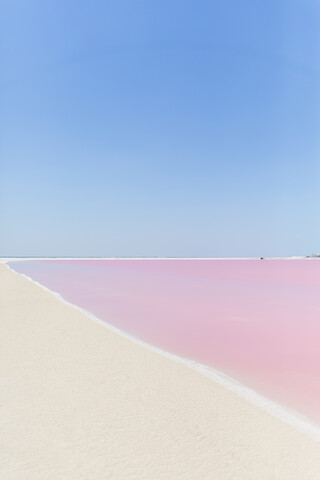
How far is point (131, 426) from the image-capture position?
10.0 ft

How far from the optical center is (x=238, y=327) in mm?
8195

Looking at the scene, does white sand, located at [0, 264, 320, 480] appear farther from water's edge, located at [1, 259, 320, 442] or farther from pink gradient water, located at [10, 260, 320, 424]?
pink gradient water, located at [10, 260, 320, 424]

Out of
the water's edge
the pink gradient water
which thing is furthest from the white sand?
the pink gradient water

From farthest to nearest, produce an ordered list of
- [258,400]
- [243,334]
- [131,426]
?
[243,334]
[258,400]
[131,426]

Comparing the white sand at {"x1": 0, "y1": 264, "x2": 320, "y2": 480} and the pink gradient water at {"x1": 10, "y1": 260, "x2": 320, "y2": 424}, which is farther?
the pink gradient water at {"x1": 10, "y1": 260, "x2": 320, "y2": 424}

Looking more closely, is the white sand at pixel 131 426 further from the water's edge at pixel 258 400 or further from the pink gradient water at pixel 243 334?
the pink gradient water at pixel 243 334

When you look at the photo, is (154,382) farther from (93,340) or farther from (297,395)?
(93,340)

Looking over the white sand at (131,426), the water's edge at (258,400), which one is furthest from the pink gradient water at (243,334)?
the white sand at (131,426)

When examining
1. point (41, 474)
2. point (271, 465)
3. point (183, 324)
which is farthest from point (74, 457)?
point (183, 324)

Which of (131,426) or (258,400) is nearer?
(131,426)

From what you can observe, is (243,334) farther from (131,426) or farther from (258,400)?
(131,426)

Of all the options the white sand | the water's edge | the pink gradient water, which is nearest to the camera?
the white sand

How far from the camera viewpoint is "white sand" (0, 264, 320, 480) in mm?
2494

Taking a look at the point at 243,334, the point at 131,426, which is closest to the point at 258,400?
the point at 131,426
